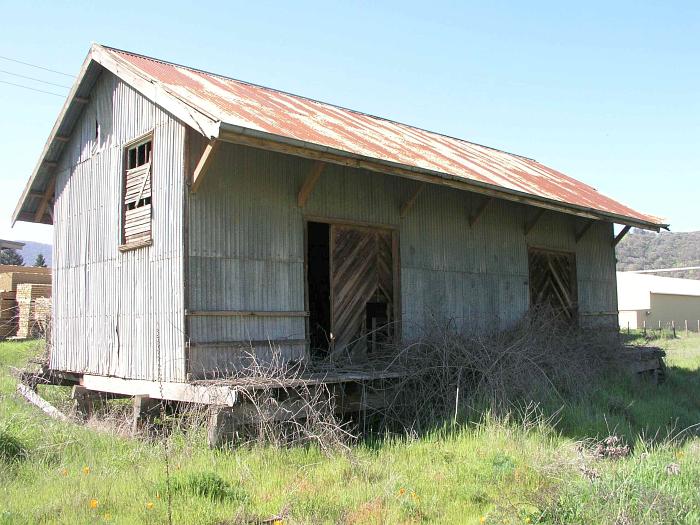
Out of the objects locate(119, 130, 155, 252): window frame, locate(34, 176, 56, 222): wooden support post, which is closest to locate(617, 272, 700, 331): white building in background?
locate(34, 176, 56, 222): wooden support post

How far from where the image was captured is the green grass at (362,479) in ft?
20.3

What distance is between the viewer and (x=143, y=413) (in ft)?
31.6

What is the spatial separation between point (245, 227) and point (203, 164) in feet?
4.06

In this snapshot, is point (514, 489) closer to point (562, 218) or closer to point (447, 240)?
point (447, 240)

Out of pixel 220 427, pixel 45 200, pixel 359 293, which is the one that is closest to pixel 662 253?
pixel 359 293

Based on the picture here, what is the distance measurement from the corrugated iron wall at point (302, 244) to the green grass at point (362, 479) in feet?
6.41

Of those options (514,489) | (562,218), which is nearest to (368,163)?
(514,489)

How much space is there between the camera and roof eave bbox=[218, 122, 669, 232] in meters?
8.41

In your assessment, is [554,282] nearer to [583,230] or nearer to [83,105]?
[583,230]

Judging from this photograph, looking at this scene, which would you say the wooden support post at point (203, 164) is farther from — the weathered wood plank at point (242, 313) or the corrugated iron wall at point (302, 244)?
the weathered wood plank at point (242, 313)

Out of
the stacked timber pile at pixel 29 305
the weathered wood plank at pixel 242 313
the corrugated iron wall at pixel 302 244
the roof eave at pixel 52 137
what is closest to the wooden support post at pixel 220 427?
the corrugated iron wall at pixel 302 244

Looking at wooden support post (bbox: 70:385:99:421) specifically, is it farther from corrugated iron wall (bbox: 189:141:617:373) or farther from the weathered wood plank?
the weathered wood plank

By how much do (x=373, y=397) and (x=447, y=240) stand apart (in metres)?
4.16

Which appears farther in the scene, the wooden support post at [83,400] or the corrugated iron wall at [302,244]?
the wooden support post at [83,400]
